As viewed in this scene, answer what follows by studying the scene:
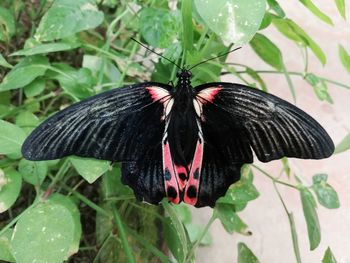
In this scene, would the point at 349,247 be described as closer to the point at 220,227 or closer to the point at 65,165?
the point at 220,227

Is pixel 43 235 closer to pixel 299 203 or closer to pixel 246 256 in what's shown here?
pixel 246 256

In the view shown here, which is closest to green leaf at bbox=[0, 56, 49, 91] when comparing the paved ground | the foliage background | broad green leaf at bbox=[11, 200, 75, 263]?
the foliage background

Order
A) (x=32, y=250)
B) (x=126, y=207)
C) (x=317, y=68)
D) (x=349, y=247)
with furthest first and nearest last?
(x=317, y=68), (x=349, y=247), (x=126, y=207), (x=32, y=250)

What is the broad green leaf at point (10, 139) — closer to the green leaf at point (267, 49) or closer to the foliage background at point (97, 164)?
the foliage background at point (97, 164)

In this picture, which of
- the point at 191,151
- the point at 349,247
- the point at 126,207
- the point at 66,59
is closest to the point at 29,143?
the point at 191,151

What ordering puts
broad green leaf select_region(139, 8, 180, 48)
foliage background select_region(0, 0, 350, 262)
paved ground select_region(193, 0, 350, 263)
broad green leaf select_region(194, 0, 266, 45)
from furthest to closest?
paved ground select_region(193, 0, 350, 263) → broad green leaf select_region(139, 8, 180, 48) → foliage background select_region(0, 0, 350, 262) → broad green leaf select_region(194, 0, 266, 45)

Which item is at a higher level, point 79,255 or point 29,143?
point 29,143

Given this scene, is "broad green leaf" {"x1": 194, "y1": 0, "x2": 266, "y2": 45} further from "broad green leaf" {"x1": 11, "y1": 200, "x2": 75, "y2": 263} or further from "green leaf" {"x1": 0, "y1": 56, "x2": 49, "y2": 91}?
"green leaf" {"x1": 0, "y1": 56, "x2": 49, "y2": 91}

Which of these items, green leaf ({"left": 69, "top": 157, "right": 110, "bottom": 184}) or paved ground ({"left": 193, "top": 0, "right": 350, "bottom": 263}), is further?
paved ground ({"left": 193, "top": 0, "right": 350, "bottom": 263})
